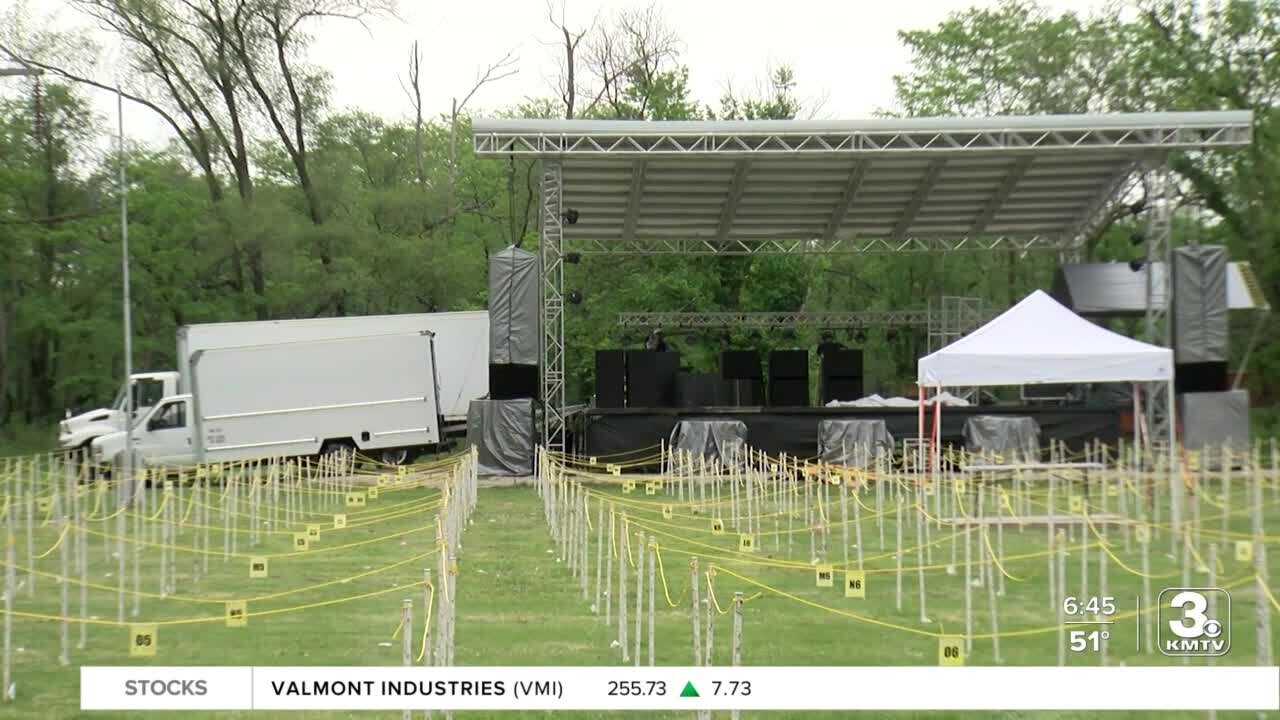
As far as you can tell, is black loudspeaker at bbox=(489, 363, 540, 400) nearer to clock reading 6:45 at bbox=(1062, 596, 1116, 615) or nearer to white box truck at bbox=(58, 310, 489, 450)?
white box truck at bbox=(58, 310, 489, 450)

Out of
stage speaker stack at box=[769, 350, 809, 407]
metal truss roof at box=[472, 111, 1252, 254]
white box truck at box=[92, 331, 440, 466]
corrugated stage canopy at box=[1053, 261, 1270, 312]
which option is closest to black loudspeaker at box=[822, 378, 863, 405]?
stage speaker stack at box=[769, 350, 809, 407]

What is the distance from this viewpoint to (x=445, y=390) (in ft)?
99.6

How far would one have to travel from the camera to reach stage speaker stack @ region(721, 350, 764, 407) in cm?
→ 3094

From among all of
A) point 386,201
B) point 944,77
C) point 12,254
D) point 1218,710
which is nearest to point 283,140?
point 386,201

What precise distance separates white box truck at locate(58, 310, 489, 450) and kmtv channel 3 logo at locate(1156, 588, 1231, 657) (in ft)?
69.8

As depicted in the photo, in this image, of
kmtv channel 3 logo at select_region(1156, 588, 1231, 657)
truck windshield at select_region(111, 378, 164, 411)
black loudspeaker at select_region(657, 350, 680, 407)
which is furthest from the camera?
truck windshield at select_region(111, 378, 164, 411)

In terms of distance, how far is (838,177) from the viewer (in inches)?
1060

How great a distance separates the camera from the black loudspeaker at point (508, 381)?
2428 cm

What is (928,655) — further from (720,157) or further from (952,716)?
(720,157)

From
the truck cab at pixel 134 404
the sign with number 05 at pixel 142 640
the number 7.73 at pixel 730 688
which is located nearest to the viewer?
the number 7.73 at pixel 730 688

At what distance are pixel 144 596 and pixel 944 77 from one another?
41.7m

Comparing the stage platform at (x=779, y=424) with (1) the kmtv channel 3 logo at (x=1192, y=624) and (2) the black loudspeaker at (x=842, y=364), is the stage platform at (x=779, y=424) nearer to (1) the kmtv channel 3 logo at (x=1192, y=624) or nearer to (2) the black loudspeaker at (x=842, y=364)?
(2) the black loudspeaker at (x=842, y=364)

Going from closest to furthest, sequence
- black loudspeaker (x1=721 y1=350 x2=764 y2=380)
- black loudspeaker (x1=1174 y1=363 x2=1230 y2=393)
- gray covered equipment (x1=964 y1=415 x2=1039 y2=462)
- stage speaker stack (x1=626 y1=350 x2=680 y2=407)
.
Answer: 1. black loudspeaker (x1=1174 y1=363 x2=1230 y2=393)
2. gray covered equipment (x1=964 y1=415 x2=1039 y2=462)
3. stage speaker stack (x1=626 y1=350 x2=680 y2=407)
4. black loudspeaker (x1=721 y1=350 x2=764 y2=380)

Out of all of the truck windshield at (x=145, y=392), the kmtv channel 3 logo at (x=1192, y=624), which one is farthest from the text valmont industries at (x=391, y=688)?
the truck windshield at (x=145, y=392)
